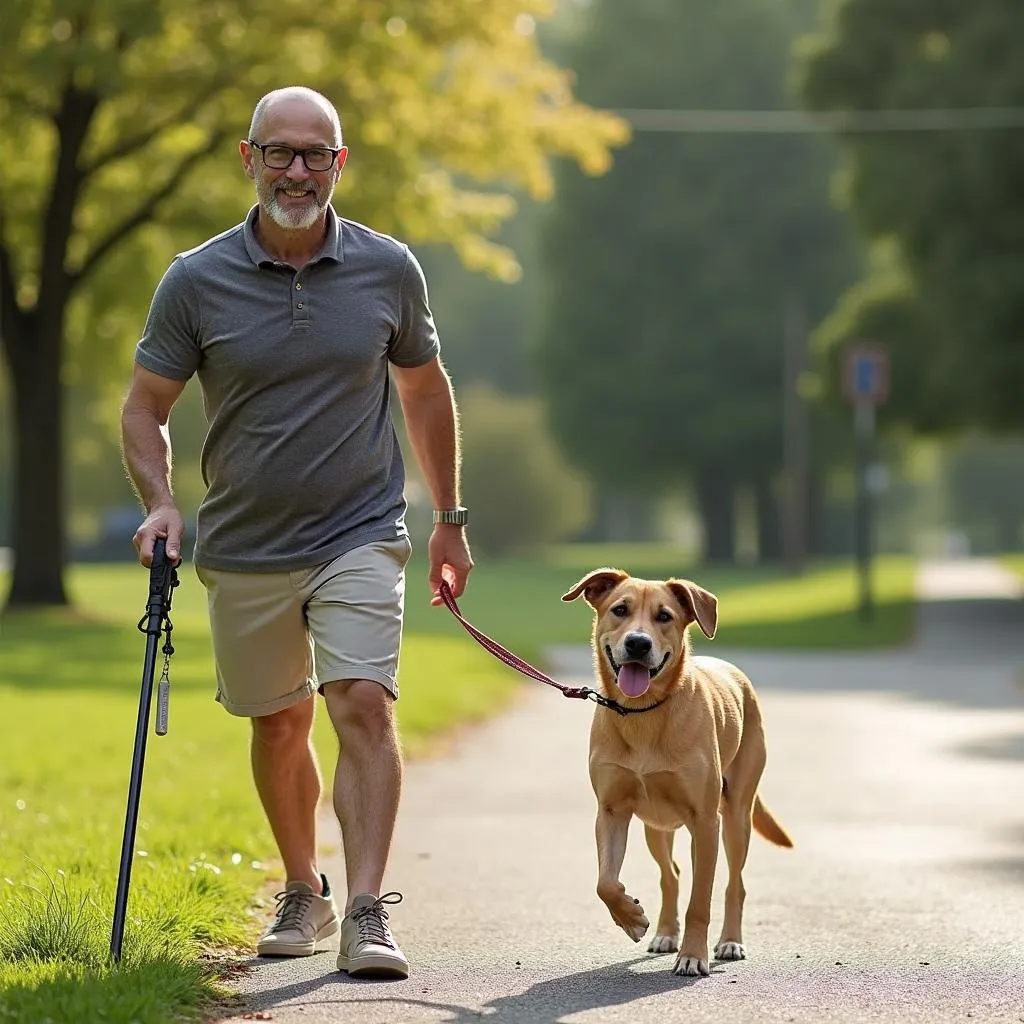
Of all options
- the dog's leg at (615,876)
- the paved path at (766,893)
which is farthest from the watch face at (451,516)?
the paved path at (766,893)

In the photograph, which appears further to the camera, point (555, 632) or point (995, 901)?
point (555, 632)

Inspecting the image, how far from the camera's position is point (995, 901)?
7.60m

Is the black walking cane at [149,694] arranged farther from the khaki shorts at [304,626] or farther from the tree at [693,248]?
the tree at [693,248]

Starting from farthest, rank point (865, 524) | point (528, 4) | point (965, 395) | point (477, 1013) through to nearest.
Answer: point (965, 395) → point (865, 524) → point (528, 4) → point (477, 1013)

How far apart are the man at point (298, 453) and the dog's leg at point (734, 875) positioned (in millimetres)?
1084

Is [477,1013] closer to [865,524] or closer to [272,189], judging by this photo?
[272,189]

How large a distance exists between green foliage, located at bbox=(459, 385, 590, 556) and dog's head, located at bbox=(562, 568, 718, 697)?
57154 mm

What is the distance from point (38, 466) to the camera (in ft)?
82.2

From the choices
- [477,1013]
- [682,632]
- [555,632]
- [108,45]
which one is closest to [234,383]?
[682,632]

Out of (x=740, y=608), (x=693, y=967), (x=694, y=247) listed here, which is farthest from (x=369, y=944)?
(x=694, y=247)

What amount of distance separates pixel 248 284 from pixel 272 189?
11.2 inches

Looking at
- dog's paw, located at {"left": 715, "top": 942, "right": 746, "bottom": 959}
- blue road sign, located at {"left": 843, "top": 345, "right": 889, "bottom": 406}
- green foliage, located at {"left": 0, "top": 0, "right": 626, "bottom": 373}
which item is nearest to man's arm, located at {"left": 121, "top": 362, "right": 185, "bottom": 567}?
dog's paw, located at {"left": 715, "top": 942, "right": 746, "bottom": 959}

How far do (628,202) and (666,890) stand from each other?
171 feet

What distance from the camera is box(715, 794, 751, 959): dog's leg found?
21.3 ft
